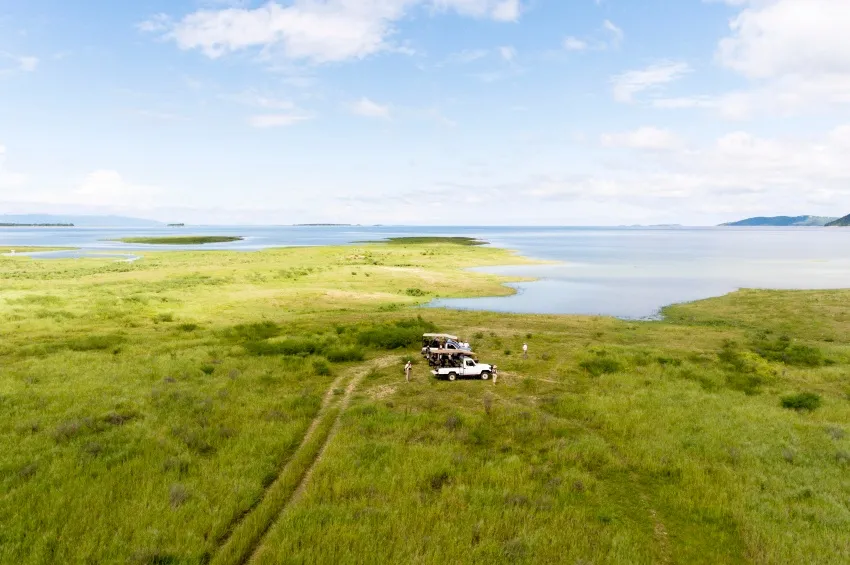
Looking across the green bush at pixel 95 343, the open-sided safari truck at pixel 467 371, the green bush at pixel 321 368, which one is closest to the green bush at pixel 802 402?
the open-sided safari truck at pixel 467 371

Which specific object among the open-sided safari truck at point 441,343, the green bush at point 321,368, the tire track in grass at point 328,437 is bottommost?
the tire track in grass at point 328,437

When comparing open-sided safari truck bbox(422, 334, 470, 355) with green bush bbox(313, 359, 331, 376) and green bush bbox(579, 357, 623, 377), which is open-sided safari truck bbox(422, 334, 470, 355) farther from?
green bush bbox(579, 357, 623, 377)

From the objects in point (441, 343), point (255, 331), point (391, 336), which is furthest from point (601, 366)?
point (255, 331)

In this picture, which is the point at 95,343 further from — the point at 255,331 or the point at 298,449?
the point at 298,449

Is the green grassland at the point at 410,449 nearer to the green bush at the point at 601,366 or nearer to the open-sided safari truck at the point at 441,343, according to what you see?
the green bush at the point at 601,366

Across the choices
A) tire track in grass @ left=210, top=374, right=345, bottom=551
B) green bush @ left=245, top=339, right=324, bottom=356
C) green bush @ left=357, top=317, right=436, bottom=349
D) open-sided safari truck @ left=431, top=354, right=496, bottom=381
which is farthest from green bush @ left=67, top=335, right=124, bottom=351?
open-sided safari truck @ left=431, top=354, right=496, bottom=381
